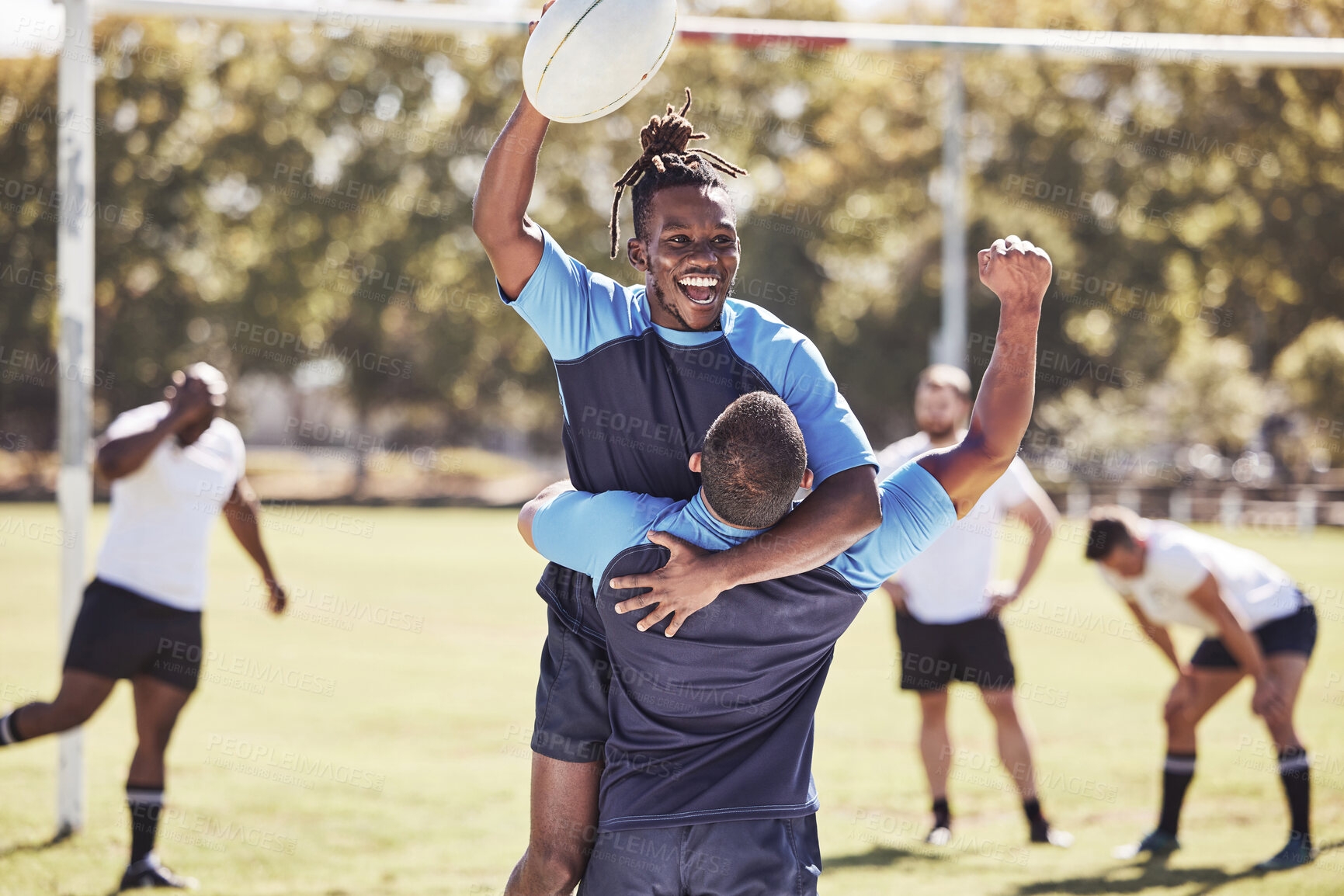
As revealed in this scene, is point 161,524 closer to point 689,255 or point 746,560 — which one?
point 689,255

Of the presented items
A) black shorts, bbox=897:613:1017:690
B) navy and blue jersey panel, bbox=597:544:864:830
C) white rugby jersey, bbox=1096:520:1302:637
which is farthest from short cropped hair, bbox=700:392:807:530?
black shorts, bbox=897:613:1017:690

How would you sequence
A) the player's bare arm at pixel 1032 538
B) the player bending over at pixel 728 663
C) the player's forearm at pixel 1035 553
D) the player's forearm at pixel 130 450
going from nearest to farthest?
the player bending over at pixel 728 663
the player's forearm at pixel 130 450
the player's bare arm at pixel 1032 538
the player's forearm at pixel 1035 553

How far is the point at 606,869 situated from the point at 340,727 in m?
6.79

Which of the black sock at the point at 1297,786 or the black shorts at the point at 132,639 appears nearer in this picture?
the black shorts at the point at 132,639

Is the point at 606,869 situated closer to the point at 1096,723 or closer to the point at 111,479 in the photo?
the point at 111,479

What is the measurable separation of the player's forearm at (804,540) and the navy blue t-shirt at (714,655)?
0.08 m

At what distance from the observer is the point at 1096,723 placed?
973cm

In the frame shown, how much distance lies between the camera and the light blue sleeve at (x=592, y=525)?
2900 millimetres

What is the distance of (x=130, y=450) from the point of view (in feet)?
18.3

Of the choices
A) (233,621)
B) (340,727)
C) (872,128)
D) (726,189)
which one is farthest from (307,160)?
(726,189)

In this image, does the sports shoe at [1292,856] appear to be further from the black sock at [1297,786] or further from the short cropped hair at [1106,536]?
the short cropped hair at [1106,536]

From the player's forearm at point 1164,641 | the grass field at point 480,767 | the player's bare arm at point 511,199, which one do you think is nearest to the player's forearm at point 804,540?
the player's bare arm at point 511,199

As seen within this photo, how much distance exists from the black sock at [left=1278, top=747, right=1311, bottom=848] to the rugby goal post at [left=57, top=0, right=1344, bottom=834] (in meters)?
3.79

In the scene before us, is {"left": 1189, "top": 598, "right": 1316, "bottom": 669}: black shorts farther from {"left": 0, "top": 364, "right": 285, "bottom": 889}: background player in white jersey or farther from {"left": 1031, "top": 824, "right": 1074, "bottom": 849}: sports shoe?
{"left": 0, "top": 364, "right": 285, "bottom": 889}: background player in white jersey
